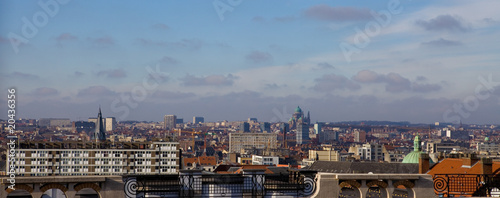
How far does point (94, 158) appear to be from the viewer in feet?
259

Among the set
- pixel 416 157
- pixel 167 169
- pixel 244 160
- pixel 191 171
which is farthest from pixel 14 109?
pixel 244 160

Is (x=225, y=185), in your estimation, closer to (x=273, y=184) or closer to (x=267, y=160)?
(x=273, y=184)

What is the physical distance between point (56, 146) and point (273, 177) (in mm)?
69652

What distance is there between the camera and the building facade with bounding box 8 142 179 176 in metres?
75.8

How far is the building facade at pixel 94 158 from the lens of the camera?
7575 centimetres

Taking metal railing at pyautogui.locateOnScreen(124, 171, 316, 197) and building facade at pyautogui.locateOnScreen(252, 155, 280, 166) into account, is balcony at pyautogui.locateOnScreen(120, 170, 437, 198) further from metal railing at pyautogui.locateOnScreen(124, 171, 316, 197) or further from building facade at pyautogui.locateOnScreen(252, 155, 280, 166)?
building facade at pyautogui.locateOnScreen(252, 155, 280, 166)

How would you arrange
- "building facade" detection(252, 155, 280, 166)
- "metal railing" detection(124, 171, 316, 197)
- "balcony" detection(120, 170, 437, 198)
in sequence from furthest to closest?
"building facade" detection(252, 155, 280, 166) → "metal railing" detection(124, 171, 316, 197) → "balcony" detection(120, 170, 437, 198)

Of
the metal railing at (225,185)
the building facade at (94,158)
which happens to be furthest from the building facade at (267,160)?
the metal railing at (225,185)

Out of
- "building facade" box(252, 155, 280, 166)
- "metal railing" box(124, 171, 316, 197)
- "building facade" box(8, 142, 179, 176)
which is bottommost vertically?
"building facade" box(252, 155, 280, 166)

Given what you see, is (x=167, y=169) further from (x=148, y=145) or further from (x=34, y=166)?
(x=34, y=166)

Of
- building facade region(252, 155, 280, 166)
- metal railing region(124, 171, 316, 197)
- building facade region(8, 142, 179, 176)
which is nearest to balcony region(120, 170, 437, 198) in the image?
metal railing region(124, 171, 316, 197)

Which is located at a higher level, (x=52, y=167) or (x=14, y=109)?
(x=14, y=109)

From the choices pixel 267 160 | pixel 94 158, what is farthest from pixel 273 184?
pixel 267 160

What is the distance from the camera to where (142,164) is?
80438mm
